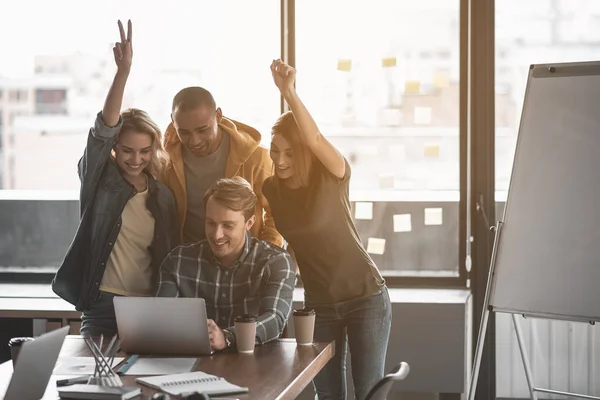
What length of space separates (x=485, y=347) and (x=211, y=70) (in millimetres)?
1871

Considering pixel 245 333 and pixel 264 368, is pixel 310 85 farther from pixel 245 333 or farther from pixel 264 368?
pixel 264 368

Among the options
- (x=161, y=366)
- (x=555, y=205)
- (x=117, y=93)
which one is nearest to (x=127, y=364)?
(x=161, y=366)

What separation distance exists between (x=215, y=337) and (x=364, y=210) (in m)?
1.98

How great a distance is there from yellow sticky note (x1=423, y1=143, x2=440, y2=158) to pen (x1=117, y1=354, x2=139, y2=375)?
7.29 ft

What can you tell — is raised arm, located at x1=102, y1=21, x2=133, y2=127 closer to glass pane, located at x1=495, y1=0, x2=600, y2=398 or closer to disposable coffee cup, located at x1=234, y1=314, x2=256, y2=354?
disposable coffee cup, located at x1=234, y1=314, x2=256, y2=354

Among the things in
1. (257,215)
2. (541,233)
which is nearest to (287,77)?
(257,215)

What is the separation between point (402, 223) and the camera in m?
4.32

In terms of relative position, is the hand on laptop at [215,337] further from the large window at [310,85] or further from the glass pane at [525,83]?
the glass pane at [525,83]

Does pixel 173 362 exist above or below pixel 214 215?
below

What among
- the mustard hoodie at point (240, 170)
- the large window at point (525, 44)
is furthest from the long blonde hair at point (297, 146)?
the large window at point (525, 44)

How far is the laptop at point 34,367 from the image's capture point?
1920mm

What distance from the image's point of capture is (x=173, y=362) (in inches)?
92.9

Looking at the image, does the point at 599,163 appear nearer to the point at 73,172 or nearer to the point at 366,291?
the point at 366,291

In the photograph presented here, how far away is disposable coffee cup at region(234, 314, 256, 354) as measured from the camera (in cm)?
244
